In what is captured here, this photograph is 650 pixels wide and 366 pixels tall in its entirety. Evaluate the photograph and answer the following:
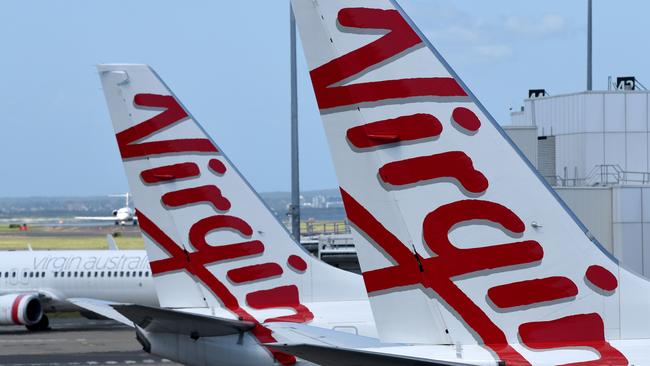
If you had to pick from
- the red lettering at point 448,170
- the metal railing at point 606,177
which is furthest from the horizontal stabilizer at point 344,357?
the metal railing at point 606,177

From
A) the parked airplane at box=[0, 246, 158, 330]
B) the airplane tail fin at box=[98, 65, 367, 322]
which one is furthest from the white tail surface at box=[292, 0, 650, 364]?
the parked airplane at box=[0, 246, 158, 330]

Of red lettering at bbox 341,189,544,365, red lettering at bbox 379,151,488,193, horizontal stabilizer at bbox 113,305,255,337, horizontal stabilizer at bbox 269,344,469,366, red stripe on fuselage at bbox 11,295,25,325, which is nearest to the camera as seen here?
horizontal stabilizer at bbox 269,344,469,366

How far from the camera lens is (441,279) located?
404 inches

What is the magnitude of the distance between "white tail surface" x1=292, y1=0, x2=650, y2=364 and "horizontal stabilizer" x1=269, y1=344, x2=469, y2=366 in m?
1.09

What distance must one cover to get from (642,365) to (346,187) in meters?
2.67

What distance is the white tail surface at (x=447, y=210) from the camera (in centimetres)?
1028

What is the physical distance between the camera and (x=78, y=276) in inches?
1980

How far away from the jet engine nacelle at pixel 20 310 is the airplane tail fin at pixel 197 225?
1161 inches

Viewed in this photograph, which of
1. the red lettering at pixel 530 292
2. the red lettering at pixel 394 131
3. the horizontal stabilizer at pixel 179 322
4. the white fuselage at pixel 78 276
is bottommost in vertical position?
the white fuselage at pixel 78 276

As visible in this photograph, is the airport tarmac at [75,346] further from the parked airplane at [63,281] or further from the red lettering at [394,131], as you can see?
the red lettering at [394,131]

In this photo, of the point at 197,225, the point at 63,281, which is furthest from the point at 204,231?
the point at 63,281

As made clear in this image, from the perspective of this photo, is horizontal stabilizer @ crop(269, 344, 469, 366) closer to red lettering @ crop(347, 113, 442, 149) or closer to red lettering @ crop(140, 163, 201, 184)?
red lettering @ crop(347, 113, 442, 149)

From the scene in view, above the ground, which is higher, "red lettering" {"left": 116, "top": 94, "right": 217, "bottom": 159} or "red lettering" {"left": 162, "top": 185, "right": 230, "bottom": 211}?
"red lettering" {"left": 116, "top": 94, "right": 217, "bottom": 159}

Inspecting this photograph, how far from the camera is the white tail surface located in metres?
10.3
